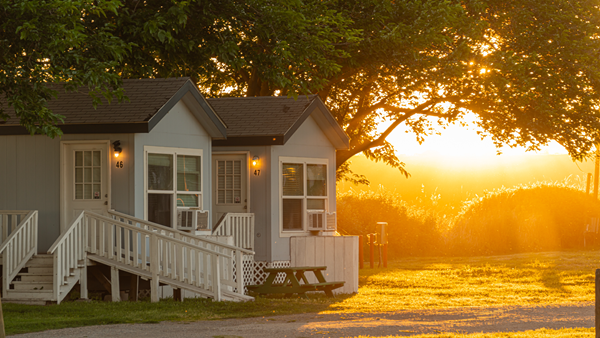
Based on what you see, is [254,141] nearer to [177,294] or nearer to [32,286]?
[177,294]

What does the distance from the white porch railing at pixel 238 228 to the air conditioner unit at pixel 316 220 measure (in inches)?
59.0

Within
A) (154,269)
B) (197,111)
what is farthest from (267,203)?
(154,269)

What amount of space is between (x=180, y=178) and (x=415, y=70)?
7.34 m

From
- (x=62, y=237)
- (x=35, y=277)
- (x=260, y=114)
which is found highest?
(x=260, y=114)

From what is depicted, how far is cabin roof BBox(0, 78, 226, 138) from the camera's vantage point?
15.0 meters

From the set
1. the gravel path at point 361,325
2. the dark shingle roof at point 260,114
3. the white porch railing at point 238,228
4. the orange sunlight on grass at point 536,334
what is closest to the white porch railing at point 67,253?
the white porch railing at point 238,228

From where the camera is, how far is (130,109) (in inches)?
601

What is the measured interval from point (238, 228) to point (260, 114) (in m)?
2.87

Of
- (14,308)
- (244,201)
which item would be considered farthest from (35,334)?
(244,201)

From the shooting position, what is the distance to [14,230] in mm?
14359

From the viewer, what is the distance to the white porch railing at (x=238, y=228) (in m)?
17.2

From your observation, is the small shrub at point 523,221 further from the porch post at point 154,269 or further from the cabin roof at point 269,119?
the porch post at point 154,269

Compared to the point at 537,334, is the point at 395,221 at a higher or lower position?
higher

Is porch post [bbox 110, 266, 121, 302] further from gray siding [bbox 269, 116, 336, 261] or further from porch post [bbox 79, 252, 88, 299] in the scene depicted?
gray siding [bbox 269, 116, 336, 261]
